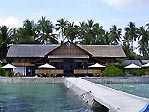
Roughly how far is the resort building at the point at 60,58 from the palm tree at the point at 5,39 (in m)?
5.32

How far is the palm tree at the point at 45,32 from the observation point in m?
67.6

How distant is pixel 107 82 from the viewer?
42438 mm

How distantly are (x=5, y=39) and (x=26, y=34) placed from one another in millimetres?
6641

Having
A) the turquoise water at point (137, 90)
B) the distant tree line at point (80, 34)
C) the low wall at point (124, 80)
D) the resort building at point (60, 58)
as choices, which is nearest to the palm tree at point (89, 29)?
the distant tree line at point (80, 34)

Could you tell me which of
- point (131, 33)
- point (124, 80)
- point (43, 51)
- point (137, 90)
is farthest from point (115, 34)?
point (137, 90)

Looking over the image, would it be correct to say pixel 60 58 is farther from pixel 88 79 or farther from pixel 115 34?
pixel 115 34

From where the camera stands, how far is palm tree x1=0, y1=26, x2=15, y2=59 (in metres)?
59.3

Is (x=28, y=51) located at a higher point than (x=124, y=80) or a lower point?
higher

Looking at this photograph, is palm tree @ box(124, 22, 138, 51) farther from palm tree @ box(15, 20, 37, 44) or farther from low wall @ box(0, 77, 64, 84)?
low wall @ box(0, 77, 64, 84)

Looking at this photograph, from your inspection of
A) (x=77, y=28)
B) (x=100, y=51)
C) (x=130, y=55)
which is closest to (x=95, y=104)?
(x=100, y=51)

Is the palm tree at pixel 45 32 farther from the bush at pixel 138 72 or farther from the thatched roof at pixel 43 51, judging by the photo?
the bush at pixel 138 72

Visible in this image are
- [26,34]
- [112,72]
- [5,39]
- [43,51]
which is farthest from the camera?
[26,34]

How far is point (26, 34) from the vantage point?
6631 centimetres

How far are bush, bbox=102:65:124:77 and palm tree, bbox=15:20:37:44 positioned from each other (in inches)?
822
